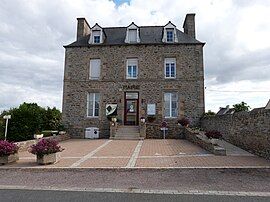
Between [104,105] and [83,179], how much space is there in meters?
12.4

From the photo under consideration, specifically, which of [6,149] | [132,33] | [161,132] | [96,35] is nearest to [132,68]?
[132,33]

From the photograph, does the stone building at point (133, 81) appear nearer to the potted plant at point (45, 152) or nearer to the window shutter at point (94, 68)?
the window shutter at point (94, 68)

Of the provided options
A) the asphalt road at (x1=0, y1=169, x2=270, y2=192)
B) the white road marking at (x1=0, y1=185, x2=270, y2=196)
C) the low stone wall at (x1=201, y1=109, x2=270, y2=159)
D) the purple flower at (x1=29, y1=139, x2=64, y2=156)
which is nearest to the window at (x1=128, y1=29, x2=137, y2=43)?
the low stone wall at (x1=201, y1=109, x2=270, y2=159)

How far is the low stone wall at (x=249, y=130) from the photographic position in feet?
28.5

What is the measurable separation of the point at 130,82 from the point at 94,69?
3.11 meters

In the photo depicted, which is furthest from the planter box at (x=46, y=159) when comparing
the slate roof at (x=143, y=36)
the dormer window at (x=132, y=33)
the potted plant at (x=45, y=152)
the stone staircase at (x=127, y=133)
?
the dormer window at (x=132, y=33)

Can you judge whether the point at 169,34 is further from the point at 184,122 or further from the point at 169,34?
the point at 184,122

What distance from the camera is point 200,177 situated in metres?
6.48

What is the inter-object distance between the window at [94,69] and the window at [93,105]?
56.2 inches

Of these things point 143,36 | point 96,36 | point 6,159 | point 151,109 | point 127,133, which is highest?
point 143,36

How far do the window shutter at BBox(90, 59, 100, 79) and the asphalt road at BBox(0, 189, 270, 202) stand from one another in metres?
14.6

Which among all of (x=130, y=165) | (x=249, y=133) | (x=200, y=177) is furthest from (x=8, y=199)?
(x=249, y=133)

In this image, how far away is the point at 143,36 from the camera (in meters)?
20.1

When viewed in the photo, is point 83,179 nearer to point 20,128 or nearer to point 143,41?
point 20,128
